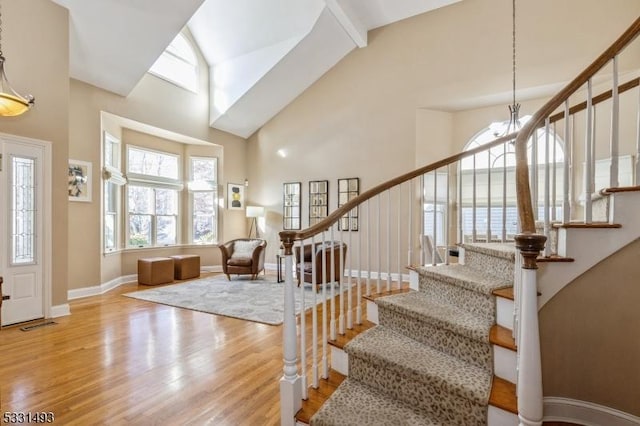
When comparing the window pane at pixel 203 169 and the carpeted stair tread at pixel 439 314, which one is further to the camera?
the window pane at pixel 203 169

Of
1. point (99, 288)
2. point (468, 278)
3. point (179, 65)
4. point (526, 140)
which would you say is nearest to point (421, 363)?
point (468, 278)

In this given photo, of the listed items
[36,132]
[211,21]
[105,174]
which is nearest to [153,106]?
[105,174]

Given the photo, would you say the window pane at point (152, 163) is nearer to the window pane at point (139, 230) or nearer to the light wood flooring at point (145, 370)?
the window pane at point (139, 230)

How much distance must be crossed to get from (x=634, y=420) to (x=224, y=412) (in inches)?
94.7

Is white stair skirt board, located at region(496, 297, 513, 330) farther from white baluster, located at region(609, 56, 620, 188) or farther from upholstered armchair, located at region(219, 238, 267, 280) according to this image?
upholstered armchair, located at region(219, 238, 267, 280)

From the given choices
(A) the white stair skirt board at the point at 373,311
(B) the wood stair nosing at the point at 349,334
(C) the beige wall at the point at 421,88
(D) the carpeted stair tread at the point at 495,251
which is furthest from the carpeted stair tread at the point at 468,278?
(C) the beige wall at the point at 421,88

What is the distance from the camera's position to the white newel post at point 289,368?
5.99 ft

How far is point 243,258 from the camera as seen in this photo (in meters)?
6.34

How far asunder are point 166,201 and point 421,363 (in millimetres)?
6779

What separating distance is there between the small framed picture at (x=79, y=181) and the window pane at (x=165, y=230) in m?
1.88

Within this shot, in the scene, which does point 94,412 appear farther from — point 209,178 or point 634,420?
point 209,178

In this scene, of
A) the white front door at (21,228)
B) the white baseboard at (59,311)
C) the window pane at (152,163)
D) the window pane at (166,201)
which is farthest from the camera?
the window pane at (166,201)

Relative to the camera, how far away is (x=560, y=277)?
1.77 m

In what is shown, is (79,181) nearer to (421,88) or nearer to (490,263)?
(490,263)
